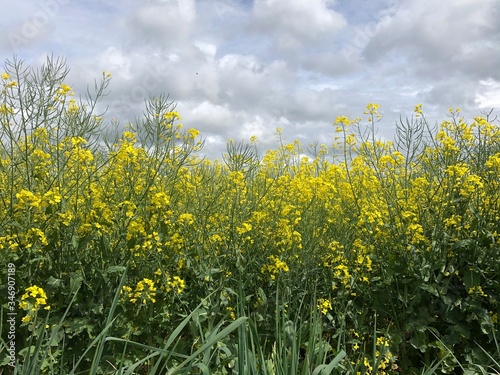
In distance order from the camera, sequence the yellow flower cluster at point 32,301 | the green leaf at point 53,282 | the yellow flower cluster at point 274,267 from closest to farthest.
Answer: the yellow flower cluster at point 32,301 → the green leaf at point 53,282 → the yellow flower cluster at point 274,267

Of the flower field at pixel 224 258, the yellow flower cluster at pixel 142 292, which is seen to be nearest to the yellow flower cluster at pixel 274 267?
the flower field at pixel 224 258

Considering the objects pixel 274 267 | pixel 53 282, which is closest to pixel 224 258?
pixel 274 267

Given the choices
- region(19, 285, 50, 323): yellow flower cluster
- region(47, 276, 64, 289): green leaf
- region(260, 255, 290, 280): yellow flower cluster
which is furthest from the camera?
region(260, 255, 290, 280): yellow flower cluster

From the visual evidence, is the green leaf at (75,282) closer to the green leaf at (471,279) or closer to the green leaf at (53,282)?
the green leaf at (53,282)

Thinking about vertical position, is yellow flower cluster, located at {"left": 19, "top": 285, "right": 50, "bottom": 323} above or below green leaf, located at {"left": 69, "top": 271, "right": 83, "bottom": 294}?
below

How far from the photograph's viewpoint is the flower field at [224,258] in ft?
8.48

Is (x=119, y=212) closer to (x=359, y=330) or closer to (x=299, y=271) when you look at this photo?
(x=299, y=271)

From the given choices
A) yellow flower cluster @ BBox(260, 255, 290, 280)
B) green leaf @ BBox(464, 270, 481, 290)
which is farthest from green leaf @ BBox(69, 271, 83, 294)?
green leaf @ BBox(464, 270, 481, 290)

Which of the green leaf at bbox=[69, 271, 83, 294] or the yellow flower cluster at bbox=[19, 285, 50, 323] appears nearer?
the yellow flower cluster at bbox=[19, 285, 50, 323]

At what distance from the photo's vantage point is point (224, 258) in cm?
310

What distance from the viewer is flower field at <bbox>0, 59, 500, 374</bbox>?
259cm

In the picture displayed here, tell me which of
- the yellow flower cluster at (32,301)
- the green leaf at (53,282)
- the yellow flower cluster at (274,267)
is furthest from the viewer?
the yellow flower cluster at (274,267)

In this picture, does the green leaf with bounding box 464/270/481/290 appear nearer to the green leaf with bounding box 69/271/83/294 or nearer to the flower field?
the flower field

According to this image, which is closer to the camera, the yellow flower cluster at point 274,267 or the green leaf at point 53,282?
the green leaf at point 53,282
